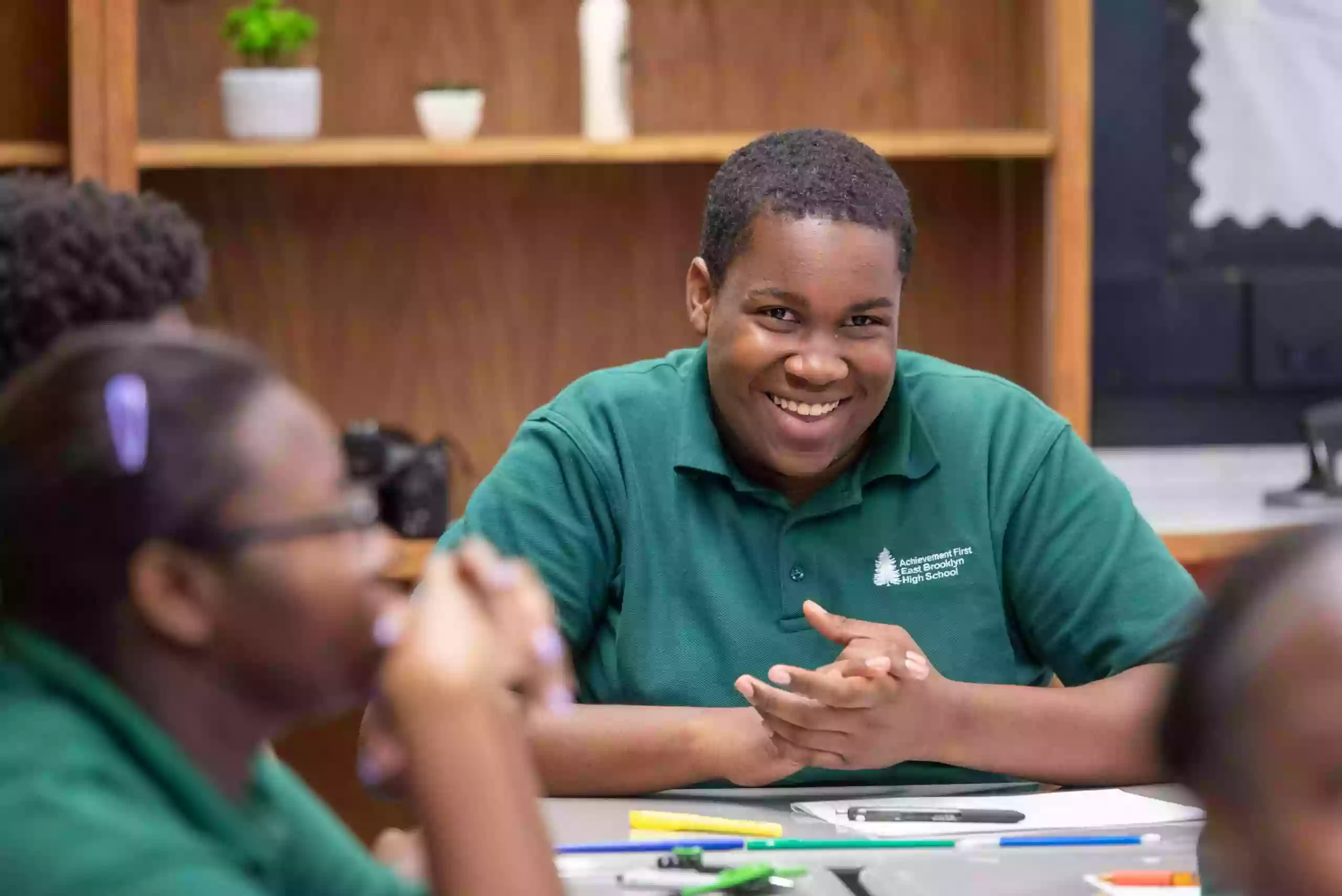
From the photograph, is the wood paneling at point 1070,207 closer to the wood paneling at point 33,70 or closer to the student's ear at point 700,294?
the student's ear at point 700,294

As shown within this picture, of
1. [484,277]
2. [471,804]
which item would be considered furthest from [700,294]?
[484,277]

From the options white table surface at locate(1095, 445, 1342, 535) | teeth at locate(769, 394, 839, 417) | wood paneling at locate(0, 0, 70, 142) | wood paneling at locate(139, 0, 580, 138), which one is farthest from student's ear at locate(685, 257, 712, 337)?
wood paneling at locate(0, 0, 70, 142)

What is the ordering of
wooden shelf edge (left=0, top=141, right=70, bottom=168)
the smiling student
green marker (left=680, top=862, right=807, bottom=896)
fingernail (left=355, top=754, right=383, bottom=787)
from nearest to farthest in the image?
fingernail (left=355, top=754, right=383, bottom=787) < green marker (left=680, top=862, right=807, bottom=896) < the smiling student < wooden shelf edge (left=0, top=141, right=70, bottom=168)

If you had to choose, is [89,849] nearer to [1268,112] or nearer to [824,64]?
[824,64]

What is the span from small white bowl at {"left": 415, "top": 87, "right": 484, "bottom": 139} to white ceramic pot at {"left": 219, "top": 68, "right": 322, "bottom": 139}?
0.17 m

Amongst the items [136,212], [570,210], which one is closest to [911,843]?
[136,212]

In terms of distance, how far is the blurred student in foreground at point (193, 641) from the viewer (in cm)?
69

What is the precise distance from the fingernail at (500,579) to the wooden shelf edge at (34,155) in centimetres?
193

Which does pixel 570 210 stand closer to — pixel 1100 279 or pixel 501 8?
pixel 501 8

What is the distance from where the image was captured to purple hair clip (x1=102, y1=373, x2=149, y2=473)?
2.31ft

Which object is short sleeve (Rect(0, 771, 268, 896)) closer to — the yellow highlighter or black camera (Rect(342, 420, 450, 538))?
the yellow highlighter

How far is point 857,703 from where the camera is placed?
142cm

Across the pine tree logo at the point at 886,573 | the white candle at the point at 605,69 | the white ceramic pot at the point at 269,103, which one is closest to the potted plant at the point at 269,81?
the white ceramic pot at the point at 269,103

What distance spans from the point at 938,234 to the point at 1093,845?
1.73 meters
